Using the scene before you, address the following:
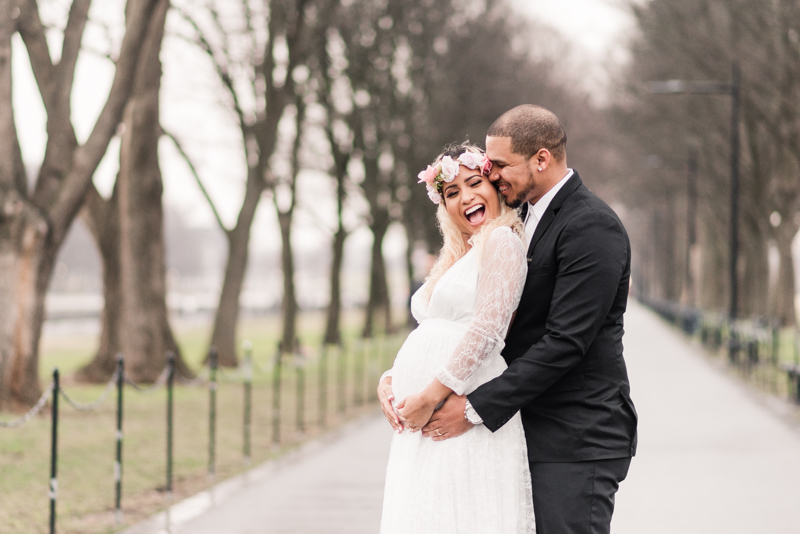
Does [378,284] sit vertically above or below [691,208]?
below

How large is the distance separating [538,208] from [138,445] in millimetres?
9062

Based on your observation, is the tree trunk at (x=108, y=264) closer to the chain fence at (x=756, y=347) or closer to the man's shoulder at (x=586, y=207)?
the chain fence at (x=756, y=347)

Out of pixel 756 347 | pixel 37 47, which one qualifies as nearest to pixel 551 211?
pixel 37 47

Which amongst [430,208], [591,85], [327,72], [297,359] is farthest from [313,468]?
[591,85]

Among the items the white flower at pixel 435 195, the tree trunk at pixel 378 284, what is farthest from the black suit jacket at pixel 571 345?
the tree trunk at pixel 378 284

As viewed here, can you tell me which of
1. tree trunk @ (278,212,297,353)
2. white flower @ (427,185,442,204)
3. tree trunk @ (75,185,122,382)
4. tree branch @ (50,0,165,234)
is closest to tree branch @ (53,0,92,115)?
tree branch @ (50,0,165,234)

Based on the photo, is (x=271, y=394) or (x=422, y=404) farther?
(x=271, y=394)

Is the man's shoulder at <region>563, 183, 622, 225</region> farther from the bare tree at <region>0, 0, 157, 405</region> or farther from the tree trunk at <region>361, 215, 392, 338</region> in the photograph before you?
the tree trunk at <region>361, 215, 392, 338</region>

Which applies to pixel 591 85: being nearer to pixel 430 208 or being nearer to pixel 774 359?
pixel 430 208

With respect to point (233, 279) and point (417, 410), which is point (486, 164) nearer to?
point (417, 410)

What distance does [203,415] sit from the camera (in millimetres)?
15094

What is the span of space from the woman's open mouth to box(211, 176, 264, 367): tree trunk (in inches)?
662

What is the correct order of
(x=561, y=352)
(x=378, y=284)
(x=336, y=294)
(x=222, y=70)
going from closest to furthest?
(x=561, y=352)
(x=222, y=70)
(x=336, y=294)
(x=378, y=284)

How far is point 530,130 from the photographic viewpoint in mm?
3658
